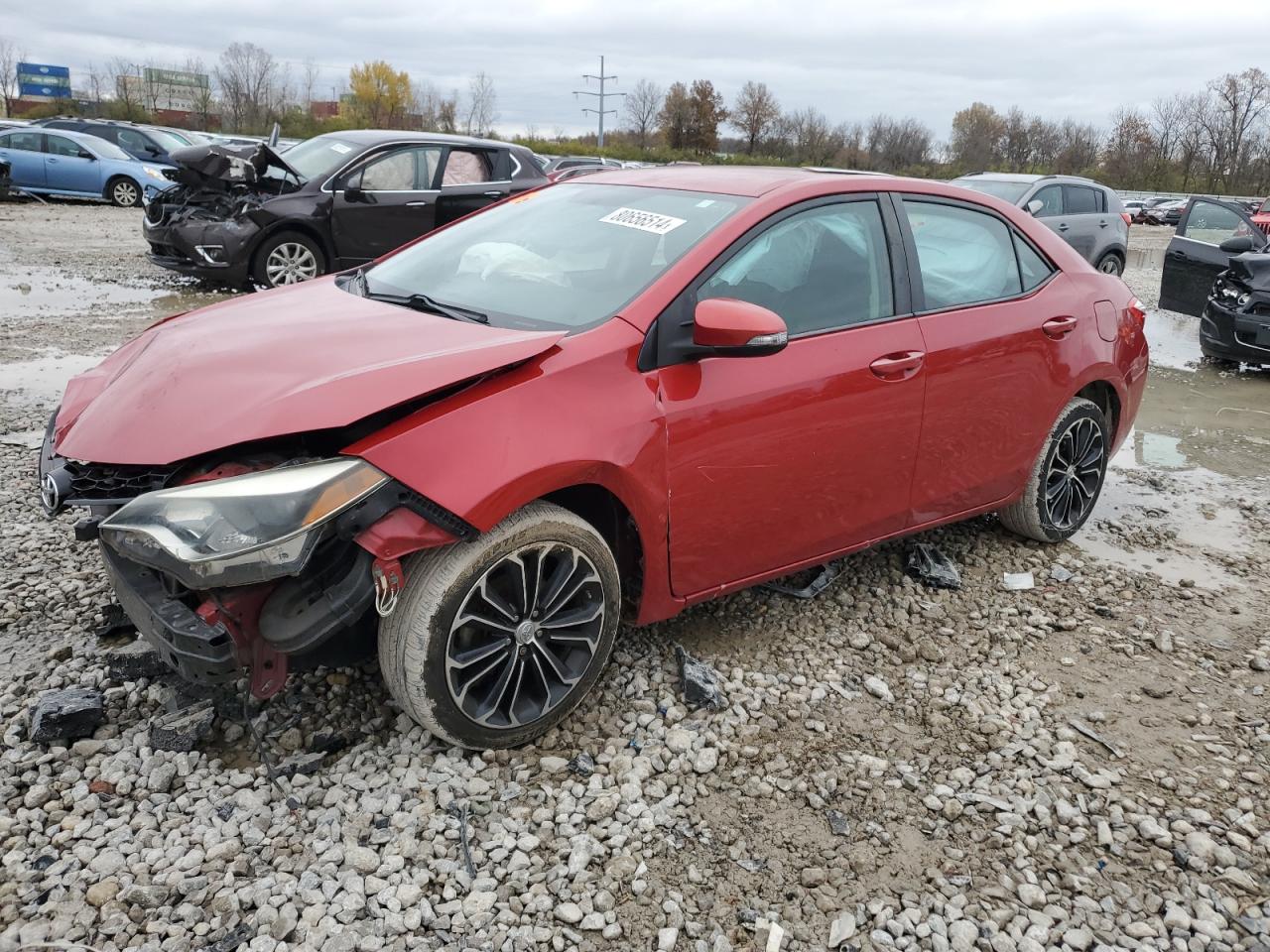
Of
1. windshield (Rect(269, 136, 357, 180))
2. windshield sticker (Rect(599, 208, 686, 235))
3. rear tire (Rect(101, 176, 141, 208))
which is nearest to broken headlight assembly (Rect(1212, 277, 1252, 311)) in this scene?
windshield sticker (Rect(599, 208, 686, 235))

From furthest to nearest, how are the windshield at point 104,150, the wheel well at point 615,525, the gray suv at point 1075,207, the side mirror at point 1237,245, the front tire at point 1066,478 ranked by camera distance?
the windshield at point 104,150, the gray suv at point 1075,207, the side mirror at point 1237,245, the front tire at point 1066,478, the wheel well at point 615,525

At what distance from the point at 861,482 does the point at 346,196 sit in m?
7.95

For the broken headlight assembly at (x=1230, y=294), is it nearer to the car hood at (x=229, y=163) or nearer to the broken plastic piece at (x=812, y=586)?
the broken plastic piece at (x=812, y=586)

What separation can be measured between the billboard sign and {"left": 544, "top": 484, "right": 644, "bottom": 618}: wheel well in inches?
3497

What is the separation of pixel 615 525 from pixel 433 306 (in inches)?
37.4

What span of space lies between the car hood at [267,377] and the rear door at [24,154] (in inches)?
761

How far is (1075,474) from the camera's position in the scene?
4613 mm

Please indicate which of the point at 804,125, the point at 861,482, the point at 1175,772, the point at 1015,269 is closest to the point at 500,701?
the point at 861,482

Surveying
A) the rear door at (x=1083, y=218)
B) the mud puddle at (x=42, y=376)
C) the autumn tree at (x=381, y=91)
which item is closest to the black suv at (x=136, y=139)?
the mud puddle at (x=42, y=376)

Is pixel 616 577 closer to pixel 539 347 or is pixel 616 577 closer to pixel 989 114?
pixel 539 347

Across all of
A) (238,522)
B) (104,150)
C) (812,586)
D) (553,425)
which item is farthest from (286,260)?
(104,150)

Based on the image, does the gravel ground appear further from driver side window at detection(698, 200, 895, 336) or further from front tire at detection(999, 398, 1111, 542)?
driver side window at detection(698, 200, 895, 336)

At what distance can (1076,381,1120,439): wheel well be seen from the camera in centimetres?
457

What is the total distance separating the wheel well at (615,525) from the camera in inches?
118
